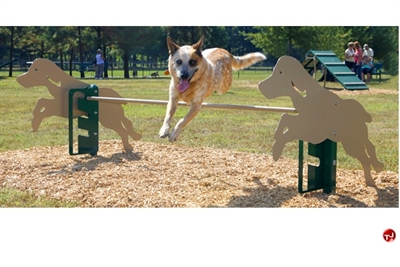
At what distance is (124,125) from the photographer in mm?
8227

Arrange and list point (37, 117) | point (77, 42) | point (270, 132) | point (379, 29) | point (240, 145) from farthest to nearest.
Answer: point (379, 29) → point (77, 42) → point (270, 132) → point (240, 145) → point (37, 117)

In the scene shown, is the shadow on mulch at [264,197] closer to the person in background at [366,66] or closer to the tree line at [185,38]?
the person in background at [366,66]

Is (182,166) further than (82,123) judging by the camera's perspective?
No

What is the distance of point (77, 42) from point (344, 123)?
32027 millimetres

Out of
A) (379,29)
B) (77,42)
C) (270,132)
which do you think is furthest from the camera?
(379,29)

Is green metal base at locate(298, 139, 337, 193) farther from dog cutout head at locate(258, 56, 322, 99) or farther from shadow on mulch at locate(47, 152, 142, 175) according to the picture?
shadow on mulch at locate(47, 152, 142, 175)

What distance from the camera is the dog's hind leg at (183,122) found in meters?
5.77

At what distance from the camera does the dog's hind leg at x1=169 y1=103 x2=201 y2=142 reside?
5772 mm

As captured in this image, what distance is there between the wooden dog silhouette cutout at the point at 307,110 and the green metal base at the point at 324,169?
0.15 metres

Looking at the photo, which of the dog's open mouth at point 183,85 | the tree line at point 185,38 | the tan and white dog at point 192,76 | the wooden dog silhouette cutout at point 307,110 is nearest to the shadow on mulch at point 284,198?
the wooden dog silhouette cutout at point 307,110

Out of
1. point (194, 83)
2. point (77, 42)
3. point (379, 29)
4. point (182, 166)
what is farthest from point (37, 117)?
point (379, 29)

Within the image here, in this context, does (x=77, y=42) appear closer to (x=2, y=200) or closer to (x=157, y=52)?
(x=157, y=52)

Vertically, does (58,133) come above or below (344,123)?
below
